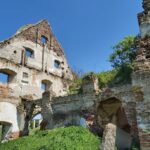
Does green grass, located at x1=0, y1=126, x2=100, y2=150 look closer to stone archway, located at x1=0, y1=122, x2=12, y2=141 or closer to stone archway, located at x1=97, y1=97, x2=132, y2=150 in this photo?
stone archway, located at x1=97, y1=97, x2=132, y2=150

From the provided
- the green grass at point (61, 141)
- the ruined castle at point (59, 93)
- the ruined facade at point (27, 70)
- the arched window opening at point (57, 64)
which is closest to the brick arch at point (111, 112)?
the ruined castle at point (59, 93)

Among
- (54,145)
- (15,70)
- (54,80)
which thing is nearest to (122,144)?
(54,145)

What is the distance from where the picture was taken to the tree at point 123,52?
70.7 feet

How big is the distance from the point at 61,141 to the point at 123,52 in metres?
13.1

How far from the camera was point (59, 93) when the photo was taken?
22.2 meters

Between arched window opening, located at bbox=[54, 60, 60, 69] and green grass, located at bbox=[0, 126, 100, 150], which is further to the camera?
arched window opening, located at bbox=[54, 60, 60, 69]

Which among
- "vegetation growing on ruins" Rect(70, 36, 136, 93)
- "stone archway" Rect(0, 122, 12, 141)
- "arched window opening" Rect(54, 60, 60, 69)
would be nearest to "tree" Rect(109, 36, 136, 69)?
"vegetation growing on ruins" Rect(70, 36, 136, 93)

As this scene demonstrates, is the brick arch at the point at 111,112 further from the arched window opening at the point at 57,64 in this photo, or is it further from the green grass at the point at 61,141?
the arched window opening at the point at 57,64

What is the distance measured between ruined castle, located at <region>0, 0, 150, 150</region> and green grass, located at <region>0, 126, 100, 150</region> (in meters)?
1.18

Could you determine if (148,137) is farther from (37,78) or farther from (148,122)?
(37,78)

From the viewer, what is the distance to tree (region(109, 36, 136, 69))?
2156 cm

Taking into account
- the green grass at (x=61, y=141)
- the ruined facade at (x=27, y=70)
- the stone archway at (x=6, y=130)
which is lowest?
the green grass at (x=61, y=141)

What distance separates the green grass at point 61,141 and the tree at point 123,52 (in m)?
10.8

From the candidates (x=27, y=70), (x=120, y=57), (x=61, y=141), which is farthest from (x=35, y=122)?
(x=61, y=141)
